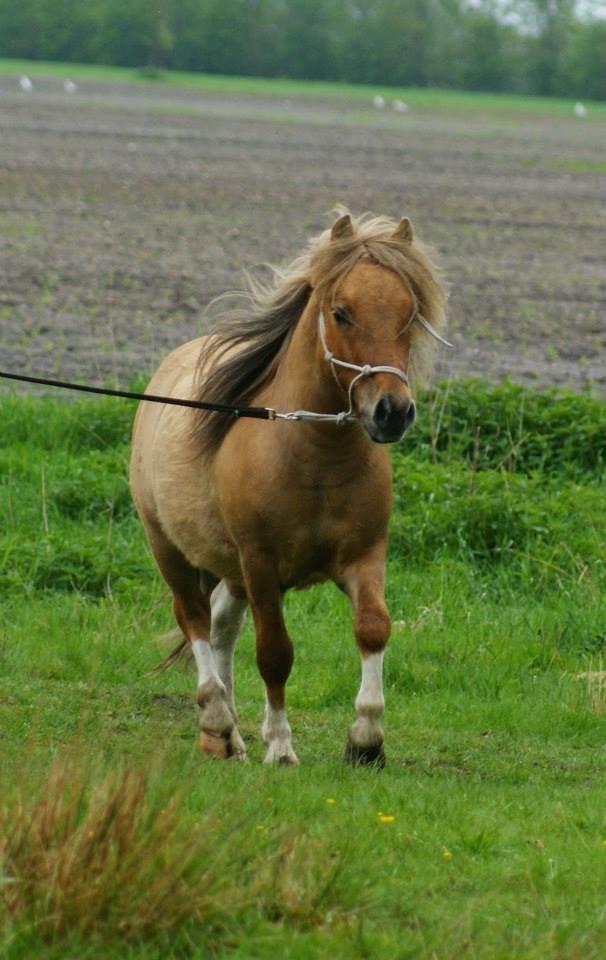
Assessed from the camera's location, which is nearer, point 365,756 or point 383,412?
point 383,412

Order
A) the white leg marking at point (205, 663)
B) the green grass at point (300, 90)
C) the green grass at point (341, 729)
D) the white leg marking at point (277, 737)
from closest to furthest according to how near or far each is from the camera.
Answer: the green grass at point (341, 729) < the white leg marking at point (277, 737) < the white leg marking at point (205, 663) < the green grass at point (300, 90)

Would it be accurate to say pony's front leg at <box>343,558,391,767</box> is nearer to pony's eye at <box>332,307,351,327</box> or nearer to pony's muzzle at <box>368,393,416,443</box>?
pony's muzzle at <box>368,393,416,443</box>

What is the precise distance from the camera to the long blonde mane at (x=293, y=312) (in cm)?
664

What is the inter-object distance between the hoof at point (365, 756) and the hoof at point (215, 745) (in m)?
0.77

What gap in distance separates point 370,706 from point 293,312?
5.65 feet

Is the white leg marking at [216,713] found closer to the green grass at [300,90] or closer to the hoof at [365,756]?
the hoof at [365,756]

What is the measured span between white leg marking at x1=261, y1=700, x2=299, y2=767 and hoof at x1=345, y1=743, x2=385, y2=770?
0.34 m

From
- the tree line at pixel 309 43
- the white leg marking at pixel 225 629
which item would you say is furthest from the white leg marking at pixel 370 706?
the tree line at pixel 309 43

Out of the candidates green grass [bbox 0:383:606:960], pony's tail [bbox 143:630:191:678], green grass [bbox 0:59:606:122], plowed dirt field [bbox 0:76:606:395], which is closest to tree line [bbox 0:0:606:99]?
green grass [bbox 0:59:606:122]

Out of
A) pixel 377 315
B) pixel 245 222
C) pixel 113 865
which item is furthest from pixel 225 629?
pixel 245 222

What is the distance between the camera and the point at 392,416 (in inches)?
243

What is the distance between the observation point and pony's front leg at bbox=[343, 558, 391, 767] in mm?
6703

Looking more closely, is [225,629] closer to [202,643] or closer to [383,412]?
[202,643]

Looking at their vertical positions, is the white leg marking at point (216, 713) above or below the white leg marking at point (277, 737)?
below
